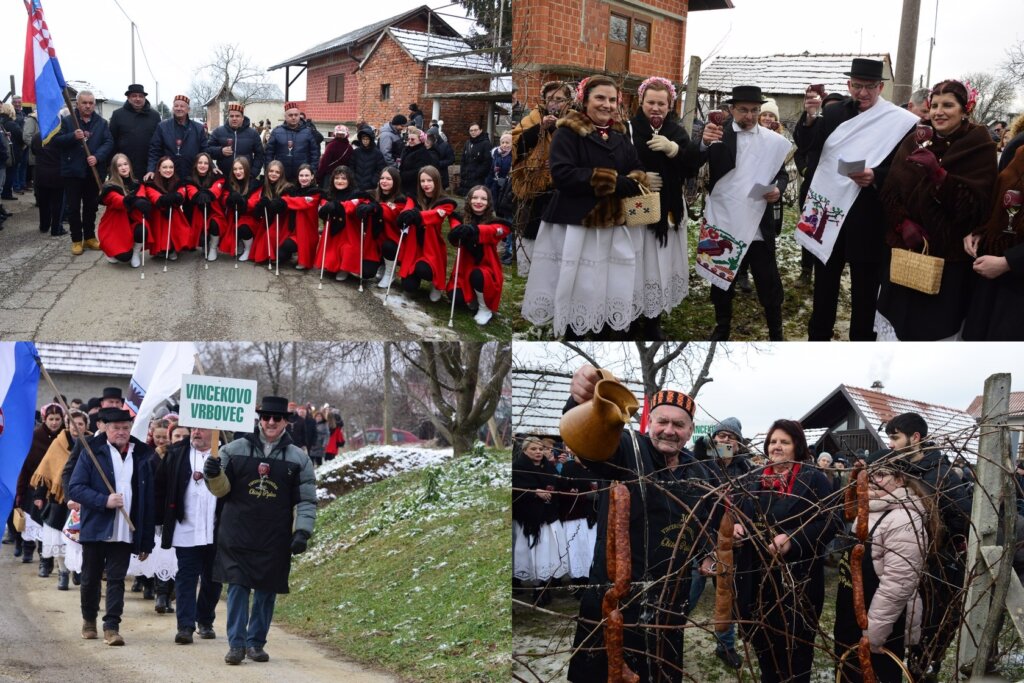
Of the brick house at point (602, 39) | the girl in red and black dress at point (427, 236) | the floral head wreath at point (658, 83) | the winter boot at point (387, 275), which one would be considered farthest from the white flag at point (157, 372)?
the floral head wreath at point (658, 83)

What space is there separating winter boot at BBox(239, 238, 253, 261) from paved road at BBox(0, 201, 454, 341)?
17cm

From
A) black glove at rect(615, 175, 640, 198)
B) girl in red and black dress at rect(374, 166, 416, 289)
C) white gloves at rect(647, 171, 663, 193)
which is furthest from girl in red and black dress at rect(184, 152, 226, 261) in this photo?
white gloves at rect(647, 171, 663, 193)

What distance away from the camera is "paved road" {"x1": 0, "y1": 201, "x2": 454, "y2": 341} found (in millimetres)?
5711

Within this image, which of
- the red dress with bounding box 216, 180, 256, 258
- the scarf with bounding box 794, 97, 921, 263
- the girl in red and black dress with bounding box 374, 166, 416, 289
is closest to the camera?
the scarf with bounding box 794, 97, 921, 263

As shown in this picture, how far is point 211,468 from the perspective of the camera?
17.3 feet

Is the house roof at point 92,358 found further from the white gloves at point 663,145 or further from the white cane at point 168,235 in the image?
the white gloves at point 663,145

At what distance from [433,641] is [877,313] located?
3185 millimetres

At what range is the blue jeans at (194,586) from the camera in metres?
5.75

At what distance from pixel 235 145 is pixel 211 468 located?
3.21 meters

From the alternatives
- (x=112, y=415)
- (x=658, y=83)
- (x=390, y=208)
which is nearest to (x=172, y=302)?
(x=112, y=415)

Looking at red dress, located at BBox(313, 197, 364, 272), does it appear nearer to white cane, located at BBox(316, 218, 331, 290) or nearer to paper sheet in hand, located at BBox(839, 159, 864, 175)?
white cane, located at BBox(316, 218, 331, 290)

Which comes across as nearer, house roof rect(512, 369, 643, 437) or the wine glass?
the wine glass

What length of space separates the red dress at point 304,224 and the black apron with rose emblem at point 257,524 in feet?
6.21

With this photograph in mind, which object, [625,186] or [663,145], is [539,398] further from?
[663,145]
